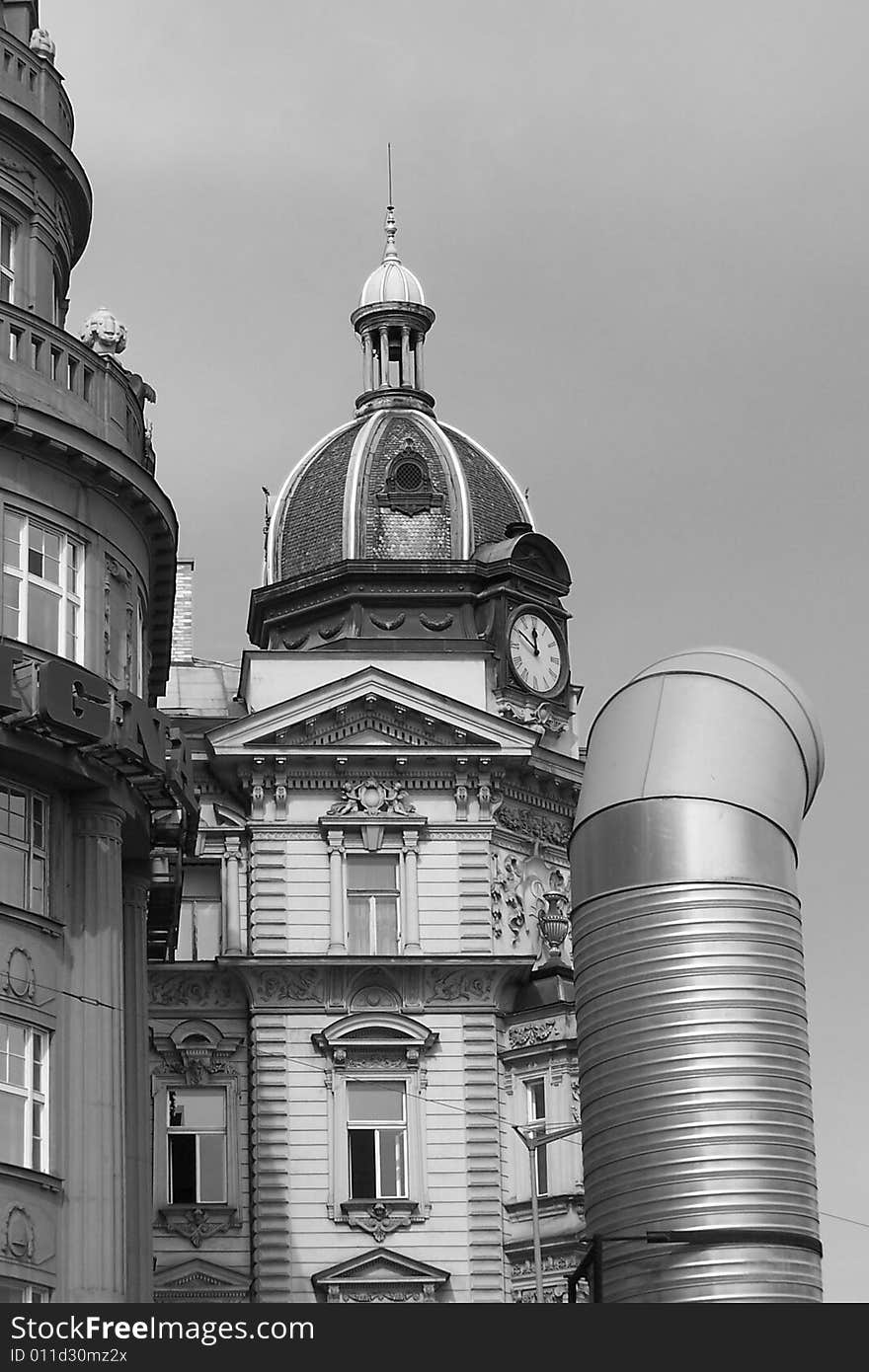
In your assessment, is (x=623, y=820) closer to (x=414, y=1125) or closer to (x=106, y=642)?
(x=106, y=642)

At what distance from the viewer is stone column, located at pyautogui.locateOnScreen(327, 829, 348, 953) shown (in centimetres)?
6044

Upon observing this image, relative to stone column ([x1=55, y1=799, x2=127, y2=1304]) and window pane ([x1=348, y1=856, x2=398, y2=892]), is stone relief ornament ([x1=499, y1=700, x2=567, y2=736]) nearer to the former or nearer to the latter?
window pane ([x1=348, y1=856, x2=398, y2=892])

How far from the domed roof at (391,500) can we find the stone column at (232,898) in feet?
28.2

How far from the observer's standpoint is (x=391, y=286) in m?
73.6

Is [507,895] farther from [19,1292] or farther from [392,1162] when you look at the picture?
[19,1292]

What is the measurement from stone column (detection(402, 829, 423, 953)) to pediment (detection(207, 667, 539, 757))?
81.2 inches

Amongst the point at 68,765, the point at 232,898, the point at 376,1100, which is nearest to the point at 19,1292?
the point at 68,765

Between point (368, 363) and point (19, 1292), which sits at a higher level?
point (368, 363)

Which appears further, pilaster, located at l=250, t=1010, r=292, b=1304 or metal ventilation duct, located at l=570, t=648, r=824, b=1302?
pilaster, located at l=250, t=1010, r=292, b=1304

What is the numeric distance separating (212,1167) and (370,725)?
10.2 metres

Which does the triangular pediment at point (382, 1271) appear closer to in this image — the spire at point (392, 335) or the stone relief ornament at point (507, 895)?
the stone relief ornament at point (507, 895)

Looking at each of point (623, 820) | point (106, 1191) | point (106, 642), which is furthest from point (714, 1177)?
point (106, 642)

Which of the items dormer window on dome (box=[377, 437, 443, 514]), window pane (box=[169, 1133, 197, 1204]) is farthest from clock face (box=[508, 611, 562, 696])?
window pane (box=[169, 1133, 197, 1204])

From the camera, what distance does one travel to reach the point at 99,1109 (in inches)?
1506
